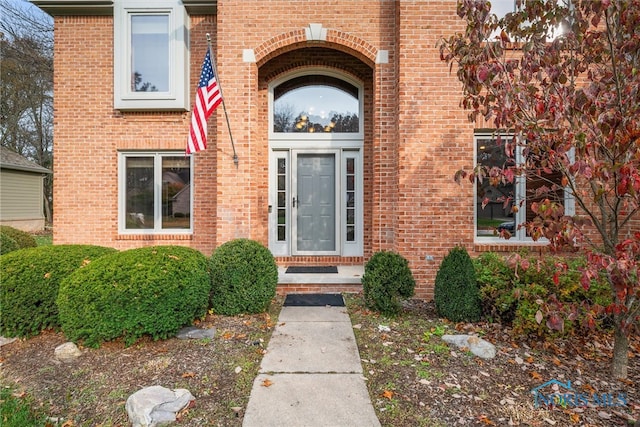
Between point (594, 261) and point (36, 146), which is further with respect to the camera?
point (36, 146)

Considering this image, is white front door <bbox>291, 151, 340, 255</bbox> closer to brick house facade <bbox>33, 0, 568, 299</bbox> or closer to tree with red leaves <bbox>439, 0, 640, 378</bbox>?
brick house facade <bbox>33, 0, 568, 299</bbox>

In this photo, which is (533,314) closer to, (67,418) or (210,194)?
(67,418)

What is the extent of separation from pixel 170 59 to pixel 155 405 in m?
6.12

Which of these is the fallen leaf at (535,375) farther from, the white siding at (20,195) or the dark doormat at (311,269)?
the white siding at (20,195)

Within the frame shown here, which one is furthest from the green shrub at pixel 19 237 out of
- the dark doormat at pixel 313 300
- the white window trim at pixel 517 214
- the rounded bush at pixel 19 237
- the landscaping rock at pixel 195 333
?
the white window trim at pixel 517 214

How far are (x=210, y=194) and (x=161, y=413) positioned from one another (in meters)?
4.65

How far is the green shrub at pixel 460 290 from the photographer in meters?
4.47

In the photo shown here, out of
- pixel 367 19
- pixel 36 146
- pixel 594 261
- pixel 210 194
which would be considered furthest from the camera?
pixel 36 146

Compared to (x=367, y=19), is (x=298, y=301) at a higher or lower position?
lower

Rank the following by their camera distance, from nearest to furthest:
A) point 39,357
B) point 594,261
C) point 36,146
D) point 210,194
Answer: point 594,261, point 39,357, point 210,194, point 36,146

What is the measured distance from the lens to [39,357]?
3.79 m

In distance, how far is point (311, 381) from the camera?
3189mm

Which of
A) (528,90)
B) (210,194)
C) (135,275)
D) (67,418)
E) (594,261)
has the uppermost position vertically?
(528,90)

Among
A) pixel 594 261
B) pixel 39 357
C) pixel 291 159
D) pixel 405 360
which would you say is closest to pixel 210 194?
pixel 291 159
